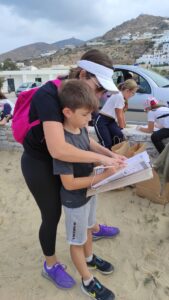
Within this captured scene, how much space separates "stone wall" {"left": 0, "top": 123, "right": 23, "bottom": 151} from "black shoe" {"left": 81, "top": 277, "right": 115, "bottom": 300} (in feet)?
10.7

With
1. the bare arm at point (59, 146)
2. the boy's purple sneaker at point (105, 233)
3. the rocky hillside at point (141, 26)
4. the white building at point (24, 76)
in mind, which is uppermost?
the rocky hillside at point (141, 26)

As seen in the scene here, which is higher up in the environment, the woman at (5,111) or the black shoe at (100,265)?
the woman at (5,111)

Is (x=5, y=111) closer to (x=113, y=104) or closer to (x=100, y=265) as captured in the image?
(x=113, y=104)

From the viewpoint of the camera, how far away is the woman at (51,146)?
167cm

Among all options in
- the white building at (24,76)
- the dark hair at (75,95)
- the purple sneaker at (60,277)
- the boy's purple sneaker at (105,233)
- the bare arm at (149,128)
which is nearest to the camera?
the dark hair at (75,95)

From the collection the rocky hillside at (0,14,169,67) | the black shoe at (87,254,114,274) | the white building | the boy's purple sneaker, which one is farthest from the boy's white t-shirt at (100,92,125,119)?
the rocky hillside at (0,14,169,67)

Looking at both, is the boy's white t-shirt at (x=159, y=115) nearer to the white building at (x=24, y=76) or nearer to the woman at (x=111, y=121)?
the woman at (x=111, y=121)

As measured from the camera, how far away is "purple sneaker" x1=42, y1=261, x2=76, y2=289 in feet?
7.56

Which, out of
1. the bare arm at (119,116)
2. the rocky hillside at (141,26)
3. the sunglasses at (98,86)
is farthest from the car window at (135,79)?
the rocky hillside at (141,26)

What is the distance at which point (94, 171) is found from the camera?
192 centimetres

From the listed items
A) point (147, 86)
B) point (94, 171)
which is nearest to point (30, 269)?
point (94, 171)

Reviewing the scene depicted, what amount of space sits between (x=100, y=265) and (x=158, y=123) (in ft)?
6.84

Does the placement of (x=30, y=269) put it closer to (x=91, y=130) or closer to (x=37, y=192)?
(x=37, y=192)

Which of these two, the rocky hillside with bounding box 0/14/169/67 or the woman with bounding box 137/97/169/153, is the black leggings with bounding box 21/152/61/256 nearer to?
the woman with bounding box 137/97/169/153
